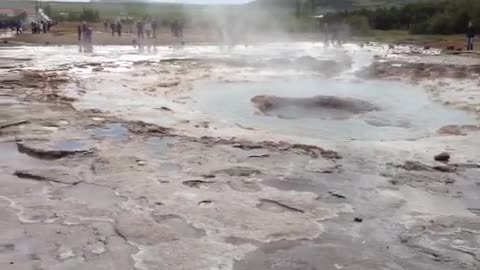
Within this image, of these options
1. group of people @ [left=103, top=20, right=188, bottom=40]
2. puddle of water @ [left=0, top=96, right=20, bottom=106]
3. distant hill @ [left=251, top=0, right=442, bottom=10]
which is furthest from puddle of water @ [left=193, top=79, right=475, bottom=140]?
distant hill @ [left=251, top=0, right=442, bottom=10]

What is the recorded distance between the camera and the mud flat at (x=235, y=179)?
4.54 m

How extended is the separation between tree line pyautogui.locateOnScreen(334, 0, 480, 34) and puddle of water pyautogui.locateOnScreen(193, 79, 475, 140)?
23577 mm

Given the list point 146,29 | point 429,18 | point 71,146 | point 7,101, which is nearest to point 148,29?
point 146,29

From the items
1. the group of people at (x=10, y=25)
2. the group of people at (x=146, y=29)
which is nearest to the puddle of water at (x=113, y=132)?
the group of people at (x=146, y=29)

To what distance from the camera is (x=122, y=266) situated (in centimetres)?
420

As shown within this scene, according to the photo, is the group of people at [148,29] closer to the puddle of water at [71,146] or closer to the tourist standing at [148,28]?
the tourist standing at [148,28]

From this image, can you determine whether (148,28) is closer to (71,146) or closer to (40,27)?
(40,27)

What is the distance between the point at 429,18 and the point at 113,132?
40.5 meters

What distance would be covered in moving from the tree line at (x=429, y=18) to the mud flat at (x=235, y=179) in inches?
1076

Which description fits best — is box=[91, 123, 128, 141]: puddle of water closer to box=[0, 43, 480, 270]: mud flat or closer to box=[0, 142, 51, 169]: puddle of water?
box=[0, 43, 480, 270]: mud flat

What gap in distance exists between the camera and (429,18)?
45312 mm

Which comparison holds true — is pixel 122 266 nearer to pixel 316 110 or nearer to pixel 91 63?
pixel 316 110

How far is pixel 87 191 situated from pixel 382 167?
3.32m

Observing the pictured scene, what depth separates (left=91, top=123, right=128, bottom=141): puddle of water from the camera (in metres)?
8.51
